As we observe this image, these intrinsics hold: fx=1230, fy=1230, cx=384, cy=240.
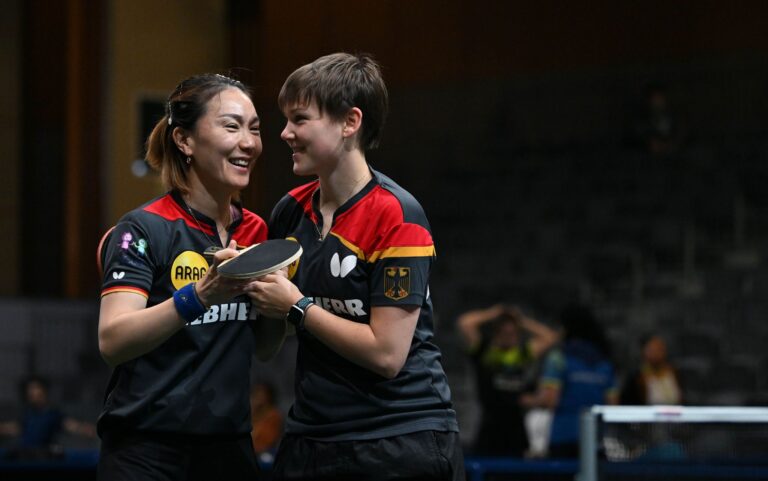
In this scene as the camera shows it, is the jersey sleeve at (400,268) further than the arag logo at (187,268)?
No

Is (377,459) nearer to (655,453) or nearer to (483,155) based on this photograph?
(655,453)

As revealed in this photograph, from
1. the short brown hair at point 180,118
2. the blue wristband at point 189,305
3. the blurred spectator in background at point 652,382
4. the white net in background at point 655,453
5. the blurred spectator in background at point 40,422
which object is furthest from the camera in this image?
the blurred spectator in background at point 40,422

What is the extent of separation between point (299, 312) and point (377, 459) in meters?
0.36

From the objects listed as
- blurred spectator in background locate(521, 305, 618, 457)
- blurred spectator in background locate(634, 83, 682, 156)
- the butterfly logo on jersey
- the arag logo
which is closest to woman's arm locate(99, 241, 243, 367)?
the arag logo

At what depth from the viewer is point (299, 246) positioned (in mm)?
2635

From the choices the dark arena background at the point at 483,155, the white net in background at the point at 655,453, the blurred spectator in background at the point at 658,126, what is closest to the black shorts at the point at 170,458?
the white net in background at the point at 655,453

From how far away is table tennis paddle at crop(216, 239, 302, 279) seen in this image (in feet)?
8.43

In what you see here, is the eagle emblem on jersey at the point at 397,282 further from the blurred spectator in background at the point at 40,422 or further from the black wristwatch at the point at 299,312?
the blurred spectator in background at the point at 40,422

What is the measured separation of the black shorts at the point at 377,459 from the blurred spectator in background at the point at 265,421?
17.0 feet

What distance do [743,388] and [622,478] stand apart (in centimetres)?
598

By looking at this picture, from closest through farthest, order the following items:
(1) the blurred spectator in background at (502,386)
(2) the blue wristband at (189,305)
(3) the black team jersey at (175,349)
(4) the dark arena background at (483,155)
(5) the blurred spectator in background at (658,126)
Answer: (2) the blue wristband at (189,305) → (3) the black team jersey at (175,349) → (1) the blurred spectator in background at (502,386) → (4) the dark arena background at (483,155) → (5) the blurred spectator in background at (658,126)

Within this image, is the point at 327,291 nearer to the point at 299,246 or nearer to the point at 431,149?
the point at 299,246

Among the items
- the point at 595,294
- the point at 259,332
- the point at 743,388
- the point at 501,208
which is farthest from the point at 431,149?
the point at 259,332

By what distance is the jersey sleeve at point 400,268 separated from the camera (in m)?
2.66
